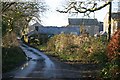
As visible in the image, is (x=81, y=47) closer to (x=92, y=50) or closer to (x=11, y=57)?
(x=92, y=50)

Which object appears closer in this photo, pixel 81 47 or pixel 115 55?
pixel 115 55

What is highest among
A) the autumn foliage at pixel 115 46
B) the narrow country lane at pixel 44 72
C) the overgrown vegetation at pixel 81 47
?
the autumn foliage at pixel 115 46

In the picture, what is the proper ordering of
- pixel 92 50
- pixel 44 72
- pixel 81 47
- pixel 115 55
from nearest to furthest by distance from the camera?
pixel 115 55
pixel 44 72
pixel 92 50
pixel 81 47

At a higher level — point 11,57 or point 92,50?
point 92,50

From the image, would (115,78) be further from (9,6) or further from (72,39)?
(72,39)

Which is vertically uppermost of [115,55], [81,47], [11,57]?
[115,55]

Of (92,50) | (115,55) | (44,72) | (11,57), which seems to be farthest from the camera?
(11,57)

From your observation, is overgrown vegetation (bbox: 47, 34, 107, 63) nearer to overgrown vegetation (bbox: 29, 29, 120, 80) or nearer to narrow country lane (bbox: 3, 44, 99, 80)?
overgrown vegetation (bbox: 29, 29, 120, 80)

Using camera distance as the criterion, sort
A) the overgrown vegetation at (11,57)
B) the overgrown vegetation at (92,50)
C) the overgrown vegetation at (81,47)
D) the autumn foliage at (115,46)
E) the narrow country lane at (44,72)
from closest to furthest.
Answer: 1. the autumn foliage at (115,46)
2. the overgrown vegetation at (92,50)
3. the narrow country lane at (44,72)
4. the overgrown vegetation at (11,57)
5. the overgrown vegetation at (81,47)

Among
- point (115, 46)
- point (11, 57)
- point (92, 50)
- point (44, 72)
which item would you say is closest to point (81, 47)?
point (92, 50)

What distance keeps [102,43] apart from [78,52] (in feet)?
13.3

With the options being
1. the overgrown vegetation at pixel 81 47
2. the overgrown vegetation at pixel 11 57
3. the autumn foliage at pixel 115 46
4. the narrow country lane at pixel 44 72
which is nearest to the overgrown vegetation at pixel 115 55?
the autumn foliage at pixel 115 46

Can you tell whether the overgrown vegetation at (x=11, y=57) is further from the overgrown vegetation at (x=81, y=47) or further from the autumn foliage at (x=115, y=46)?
the autumn foliage at (x=115, y=46)

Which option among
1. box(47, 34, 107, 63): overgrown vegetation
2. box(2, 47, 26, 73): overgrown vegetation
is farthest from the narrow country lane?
box(47, 34, 107, 63): overgrown vegetation
